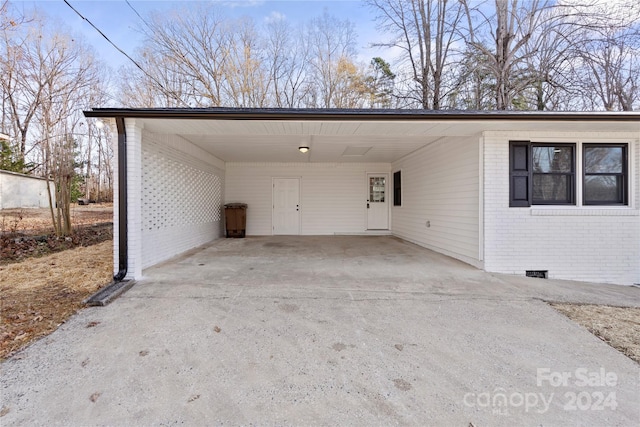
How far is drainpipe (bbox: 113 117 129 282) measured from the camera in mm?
4098

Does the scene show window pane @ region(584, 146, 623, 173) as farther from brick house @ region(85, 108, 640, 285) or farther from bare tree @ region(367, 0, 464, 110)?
bare tree @ region(367, 0, 464, 110)

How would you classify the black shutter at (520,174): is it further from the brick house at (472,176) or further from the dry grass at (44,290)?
the dry grass at (44,290)

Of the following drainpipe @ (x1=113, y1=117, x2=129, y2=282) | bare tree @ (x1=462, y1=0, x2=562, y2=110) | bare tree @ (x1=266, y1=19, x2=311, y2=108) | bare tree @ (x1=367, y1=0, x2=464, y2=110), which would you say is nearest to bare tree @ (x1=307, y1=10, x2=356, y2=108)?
bare tree @ (x1=266, y1=19, x2=311, y2=108)

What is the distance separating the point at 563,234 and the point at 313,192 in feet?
21.2

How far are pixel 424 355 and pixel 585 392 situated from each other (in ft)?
3.21

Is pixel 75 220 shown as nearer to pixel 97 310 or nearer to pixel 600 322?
pixel 97 310

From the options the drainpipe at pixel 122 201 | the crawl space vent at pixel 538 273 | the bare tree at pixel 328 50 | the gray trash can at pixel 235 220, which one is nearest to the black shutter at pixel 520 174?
the crawl space vent at pixel 538 273

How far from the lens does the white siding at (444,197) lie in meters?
5.20

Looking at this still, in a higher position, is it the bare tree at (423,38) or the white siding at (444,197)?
the bare tree at (423,38)

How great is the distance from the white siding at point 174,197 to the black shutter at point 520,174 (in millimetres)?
5965

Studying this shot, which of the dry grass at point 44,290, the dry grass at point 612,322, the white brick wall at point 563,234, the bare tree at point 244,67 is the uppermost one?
the bare tree at point 244,67

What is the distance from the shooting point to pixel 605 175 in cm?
500

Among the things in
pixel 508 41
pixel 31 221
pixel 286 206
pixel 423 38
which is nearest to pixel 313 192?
pixel 286 206

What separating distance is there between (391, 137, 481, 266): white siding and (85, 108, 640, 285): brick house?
0.11 feet
